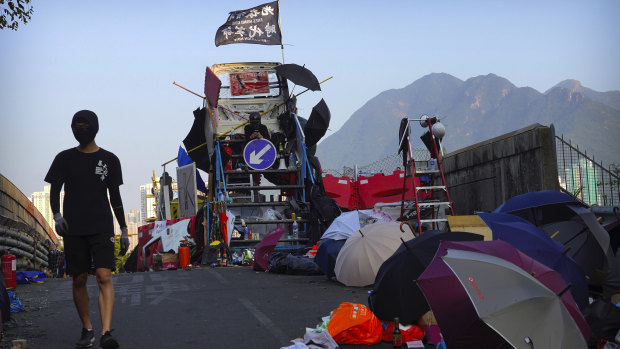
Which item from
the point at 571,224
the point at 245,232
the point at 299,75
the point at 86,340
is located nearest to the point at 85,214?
the point at 86,340

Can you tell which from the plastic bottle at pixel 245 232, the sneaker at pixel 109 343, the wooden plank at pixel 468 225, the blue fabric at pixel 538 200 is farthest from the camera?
the plastic bottle at pixel 245 232

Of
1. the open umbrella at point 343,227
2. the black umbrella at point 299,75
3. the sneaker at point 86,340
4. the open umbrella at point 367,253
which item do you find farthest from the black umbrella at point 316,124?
the sneaker at point 86,340

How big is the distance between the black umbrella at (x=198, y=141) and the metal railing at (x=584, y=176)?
13.5 m

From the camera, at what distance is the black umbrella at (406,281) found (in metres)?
6.88

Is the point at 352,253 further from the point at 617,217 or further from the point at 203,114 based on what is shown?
the point at 203,114

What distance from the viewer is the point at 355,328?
657 cm

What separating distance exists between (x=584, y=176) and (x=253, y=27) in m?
15.4

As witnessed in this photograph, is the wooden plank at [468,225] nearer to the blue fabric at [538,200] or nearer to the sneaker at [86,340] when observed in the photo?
the blue fabric at [538,200]

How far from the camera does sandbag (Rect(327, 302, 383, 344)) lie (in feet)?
21.5

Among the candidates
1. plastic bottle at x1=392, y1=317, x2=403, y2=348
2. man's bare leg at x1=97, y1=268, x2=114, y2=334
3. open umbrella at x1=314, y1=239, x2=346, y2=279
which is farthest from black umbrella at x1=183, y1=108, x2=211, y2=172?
plastic bottle at x1=392, y1=317, x2=403, y2=348

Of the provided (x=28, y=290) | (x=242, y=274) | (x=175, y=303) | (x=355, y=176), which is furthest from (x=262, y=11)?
(x=175, y=303)

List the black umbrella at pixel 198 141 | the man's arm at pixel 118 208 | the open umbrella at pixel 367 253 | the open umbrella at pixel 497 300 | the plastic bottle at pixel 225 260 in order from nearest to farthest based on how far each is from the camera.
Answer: the open umbrella at pixel 497 300 → the man's arm at pixel 118 208 → the open umbrella at pixel 367 253 → the plastic bottle at pixel 225 260 → the black umbrella at pixel 198 141

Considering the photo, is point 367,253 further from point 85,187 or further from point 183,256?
point 183,256

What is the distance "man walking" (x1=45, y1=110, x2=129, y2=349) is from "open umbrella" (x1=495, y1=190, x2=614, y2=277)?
546 cm
